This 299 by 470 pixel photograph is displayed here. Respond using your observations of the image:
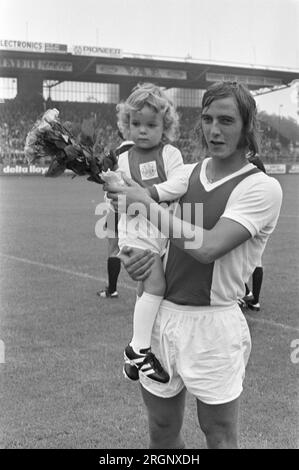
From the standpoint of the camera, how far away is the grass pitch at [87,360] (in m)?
3.55

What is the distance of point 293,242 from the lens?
→ 431 inches

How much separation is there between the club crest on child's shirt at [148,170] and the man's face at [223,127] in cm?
105

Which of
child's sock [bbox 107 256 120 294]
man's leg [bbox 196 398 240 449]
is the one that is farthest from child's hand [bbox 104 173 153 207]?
child's sock [bbox 107 256 120 294]

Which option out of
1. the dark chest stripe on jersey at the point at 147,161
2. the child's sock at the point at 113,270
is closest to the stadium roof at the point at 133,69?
Answer: the child's sock at the point at 113,270

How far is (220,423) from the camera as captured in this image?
2455 millimetres

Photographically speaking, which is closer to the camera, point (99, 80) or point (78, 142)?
point (78, 142)

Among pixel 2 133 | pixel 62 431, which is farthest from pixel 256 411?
pixel 2 133

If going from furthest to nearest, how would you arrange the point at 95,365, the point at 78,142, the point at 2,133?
the point at 2,133, the point at 95,365, the point at 78,142

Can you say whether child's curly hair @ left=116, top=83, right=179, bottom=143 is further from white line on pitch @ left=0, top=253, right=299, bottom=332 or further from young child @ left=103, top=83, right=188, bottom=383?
white line on pitch @ left=0, top=253, right=299, bottom=332

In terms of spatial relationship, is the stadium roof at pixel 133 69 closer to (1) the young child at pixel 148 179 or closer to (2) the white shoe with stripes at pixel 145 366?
(1) the young child at pixel 148 179

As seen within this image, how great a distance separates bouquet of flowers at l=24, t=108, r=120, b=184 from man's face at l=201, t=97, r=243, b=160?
43cm
